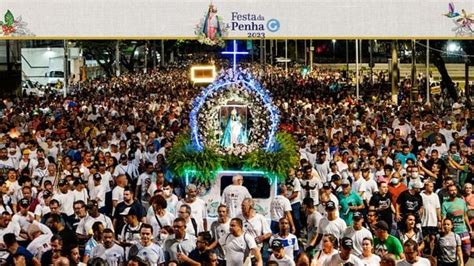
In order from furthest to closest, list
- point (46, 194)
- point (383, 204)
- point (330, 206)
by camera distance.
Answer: point (46, 194) → point (383, 204) → point (330, 206)

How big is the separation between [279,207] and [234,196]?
25.4 inches

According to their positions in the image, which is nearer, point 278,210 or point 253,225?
point 253,225

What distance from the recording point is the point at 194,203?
13688mm

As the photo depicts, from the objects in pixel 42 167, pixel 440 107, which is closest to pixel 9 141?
pixel 42 167

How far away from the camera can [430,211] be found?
14.3 meters

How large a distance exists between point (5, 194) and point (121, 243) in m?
4.07

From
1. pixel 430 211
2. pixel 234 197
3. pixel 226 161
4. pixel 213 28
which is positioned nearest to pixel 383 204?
pixel 430 211

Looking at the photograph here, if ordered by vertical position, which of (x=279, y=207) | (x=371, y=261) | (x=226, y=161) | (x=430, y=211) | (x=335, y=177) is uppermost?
(x=226, y=161)

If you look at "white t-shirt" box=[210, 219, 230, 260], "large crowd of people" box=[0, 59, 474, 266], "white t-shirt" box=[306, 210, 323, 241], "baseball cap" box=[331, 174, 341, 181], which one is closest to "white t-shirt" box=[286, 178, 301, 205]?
"large crowd of people" box=[0, 59, 474, 266]

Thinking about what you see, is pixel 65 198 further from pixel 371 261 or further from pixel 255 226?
pixel 371 261

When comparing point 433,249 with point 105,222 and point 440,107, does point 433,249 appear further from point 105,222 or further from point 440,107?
point 440,107

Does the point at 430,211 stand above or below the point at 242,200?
below

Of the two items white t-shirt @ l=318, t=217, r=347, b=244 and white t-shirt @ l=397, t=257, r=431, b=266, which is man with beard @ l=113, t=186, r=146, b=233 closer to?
white t-shirt @ l=318, t=217, r=347, b=244

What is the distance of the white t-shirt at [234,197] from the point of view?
46.3ft
